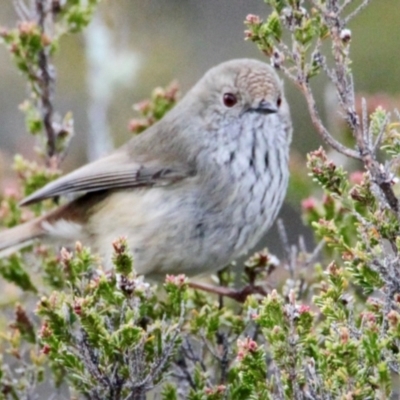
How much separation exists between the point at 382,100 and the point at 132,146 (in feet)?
4.87

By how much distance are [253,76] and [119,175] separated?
0.89 metres

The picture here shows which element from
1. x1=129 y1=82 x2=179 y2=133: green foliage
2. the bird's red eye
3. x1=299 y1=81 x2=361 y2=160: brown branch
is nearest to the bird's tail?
x1=129 y1=82 x2=179 y2=133: green foliage

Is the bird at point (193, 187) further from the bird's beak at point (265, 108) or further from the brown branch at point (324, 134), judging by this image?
the brown branch at point (324, 134)

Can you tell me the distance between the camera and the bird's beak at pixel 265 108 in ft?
15.6

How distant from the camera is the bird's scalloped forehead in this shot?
4.85 metres

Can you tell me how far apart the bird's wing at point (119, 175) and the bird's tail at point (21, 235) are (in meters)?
0.24

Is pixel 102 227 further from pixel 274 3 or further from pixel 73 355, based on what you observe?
pixel 274 3

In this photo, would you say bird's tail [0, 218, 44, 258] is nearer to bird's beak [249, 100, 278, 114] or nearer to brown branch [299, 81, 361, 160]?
bird's beak [249, 100, 278, 114]

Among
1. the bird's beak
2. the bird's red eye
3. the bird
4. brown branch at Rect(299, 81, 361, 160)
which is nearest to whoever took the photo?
brown branch at Rect(299, 81, 361, 160)

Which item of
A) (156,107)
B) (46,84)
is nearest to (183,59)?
(156,107)

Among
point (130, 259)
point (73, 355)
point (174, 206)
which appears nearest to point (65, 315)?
point (73, 355)

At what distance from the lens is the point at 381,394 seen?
278cm

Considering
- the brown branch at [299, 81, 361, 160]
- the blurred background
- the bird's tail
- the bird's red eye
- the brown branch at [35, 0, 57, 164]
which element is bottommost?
the brown branch at [299, 81, 361, 160]

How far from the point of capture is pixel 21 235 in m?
5.27
